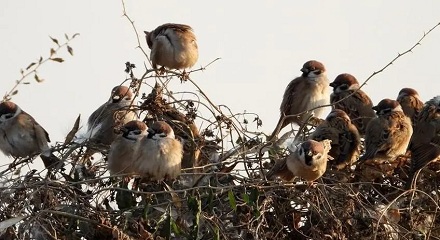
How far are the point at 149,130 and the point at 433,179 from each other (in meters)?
2.01

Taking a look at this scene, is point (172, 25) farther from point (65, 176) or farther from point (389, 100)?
point (65, 176)

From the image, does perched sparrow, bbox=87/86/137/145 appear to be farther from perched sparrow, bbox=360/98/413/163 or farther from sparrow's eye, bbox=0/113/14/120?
perched sparrow, bbox=360/98/413/163

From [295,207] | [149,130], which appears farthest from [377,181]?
[149,130]

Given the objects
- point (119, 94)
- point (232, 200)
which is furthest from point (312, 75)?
point (232, 200)

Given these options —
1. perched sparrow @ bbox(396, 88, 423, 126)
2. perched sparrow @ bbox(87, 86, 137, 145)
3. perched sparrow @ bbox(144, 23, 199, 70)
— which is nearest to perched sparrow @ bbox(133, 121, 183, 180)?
perched sparrow @ bbox(87, 86, 137, 145)

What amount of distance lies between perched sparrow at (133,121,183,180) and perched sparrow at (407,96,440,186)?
1.63m

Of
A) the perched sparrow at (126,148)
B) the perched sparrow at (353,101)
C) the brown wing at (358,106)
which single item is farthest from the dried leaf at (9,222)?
the brown wing at (358,106)

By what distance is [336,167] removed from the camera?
8.20 meters

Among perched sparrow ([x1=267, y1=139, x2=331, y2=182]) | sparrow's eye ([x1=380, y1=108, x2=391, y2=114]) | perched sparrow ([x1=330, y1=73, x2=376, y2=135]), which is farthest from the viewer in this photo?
perched sparrow ([x1=330, y1=73, x2=376, y2=135])

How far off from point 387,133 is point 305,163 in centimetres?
119

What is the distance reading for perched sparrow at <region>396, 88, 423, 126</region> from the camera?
9562mm

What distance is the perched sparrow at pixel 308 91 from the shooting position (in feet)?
33.0

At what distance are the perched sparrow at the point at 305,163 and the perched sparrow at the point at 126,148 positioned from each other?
0.94m

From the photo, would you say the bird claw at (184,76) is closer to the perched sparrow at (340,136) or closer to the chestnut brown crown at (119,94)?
the chestnut brown crown at (119,94)
